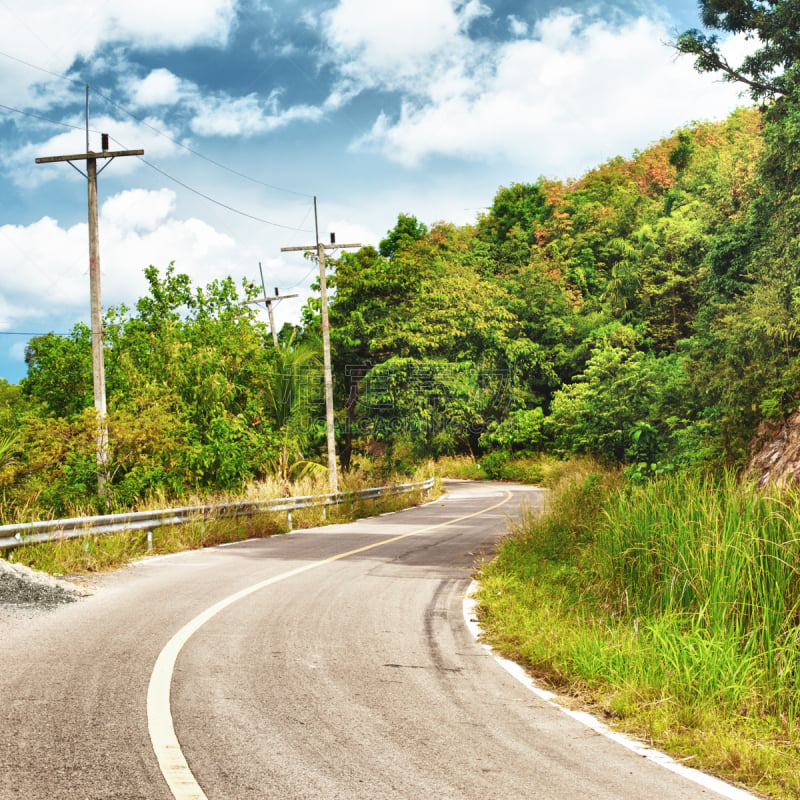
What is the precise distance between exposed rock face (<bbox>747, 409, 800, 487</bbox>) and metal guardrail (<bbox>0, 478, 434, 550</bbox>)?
10.5 metres

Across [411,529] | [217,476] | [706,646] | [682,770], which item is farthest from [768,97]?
[682,770]

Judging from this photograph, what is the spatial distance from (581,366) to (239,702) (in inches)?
2176

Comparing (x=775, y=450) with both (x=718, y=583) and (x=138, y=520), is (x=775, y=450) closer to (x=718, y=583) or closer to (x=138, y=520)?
(x=718, y=583)

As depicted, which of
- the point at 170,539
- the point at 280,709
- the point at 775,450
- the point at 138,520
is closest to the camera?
the point at 280,709

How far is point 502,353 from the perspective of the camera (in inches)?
2212

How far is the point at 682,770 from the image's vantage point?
14.3ft

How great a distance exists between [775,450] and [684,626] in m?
6.64

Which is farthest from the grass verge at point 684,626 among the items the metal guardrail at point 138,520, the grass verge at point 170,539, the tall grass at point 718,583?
the metal guardrail at point 138,520

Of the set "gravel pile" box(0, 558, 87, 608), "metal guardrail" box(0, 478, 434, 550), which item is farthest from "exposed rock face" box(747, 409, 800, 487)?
"metal guardrail" box(0, 478, 434, 550)

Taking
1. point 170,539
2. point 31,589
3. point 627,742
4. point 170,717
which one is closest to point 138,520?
point 170,539

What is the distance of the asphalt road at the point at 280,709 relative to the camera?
405cm

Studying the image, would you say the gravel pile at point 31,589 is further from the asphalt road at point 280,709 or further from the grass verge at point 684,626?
the grass verge at point 684,626

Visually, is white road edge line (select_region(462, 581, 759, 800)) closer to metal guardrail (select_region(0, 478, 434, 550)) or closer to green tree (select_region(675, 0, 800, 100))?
metal guardrail (select_region(0, 478, 434, 550))

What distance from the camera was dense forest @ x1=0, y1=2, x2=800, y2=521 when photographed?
53.7ft
